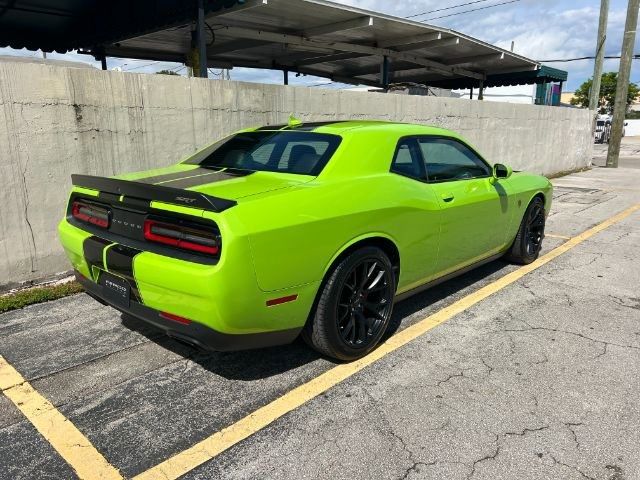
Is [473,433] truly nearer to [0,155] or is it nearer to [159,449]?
[159,449]

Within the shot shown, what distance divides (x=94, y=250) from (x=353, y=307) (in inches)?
64.2

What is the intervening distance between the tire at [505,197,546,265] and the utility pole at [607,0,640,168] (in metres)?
14.3

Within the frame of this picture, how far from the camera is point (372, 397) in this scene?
287 cm

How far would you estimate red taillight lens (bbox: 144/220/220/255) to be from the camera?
2506mm

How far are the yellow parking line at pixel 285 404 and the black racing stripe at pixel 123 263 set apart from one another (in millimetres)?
883

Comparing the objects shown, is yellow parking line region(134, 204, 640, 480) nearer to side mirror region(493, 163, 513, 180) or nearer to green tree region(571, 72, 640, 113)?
side mirror region(493, 163, 513, 180)

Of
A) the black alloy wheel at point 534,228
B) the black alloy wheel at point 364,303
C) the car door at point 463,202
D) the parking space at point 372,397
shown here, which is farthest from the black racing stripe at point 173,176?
the black alloy wheel at point 534,228

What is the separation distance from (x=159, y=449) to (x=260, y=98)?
4.93 meters

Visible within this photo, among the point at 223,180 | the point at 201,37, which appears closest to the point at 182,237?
the point at 223,180

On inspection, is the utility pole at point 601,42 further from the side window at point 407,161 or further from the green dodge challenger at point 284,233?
the side window at point 407,161

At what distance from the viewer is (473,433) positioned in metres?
2.55

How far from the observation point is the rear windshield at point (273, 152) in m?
3.34

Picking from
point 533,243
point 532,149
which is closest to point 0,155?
point 533,243

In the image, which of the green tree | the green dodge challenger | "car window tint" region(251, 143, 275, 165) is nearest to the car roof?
the green dodge challenger
